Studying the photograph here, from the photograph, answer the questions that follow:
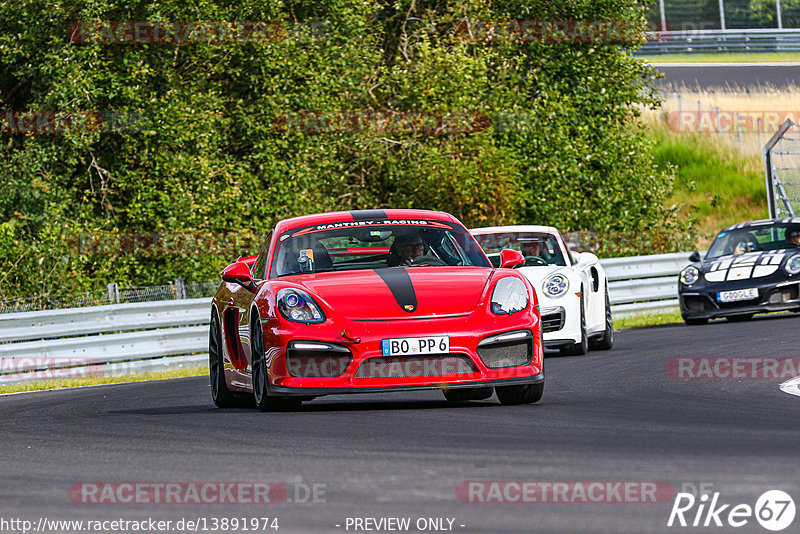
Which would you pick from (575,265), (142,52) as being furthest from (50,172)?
(575,265)

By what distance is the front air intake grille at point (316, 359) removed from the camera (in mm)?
7938

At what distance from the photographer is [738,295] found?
17.4m

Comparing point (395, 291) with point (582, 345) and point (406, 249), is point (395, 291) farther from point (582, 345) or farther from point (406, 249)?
point (582, 345)

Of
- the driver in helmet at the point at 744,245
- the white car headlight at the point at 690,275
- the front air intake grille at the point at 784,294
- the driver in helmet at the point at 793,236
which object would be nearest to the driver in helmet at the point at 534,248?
the white car headlight at the point at 690,275

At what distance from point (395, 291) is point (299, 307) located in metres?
0.58

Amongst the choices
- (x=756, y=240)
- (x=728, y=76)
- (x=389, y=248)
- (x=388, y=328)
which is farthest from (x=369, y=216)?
(x=728, y=76)

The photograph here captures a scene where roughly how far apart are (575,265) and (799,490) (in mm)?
9290

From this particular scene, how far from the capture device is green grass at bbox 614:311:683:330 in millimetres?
19984

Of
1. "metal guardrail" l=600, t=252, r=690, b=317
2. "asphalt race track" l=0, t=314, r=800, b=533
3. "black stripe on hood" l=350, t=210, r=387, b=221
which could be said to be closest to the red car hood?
"asphalt race track" l=0, t=314, r=800, b=533

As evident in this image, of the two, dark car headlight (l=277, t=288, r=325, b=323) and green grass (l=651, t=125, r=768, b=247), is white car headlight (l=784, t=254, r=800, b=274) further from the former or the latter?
green grass (l=651, t=125, r=768, b=247)

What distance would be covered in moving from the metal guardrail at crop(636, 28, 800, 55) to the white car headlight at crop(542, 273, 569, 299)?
1312 inches

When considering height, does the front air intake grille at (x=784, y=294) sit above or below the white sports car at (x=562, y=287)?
below

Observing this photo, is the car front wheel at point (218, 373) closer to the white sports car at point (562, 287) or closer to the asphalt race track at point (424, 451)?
the asphalt race track at point (424, 451)

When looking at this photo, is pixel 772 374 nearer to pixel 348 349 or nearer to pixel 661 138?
pixel 348 349
